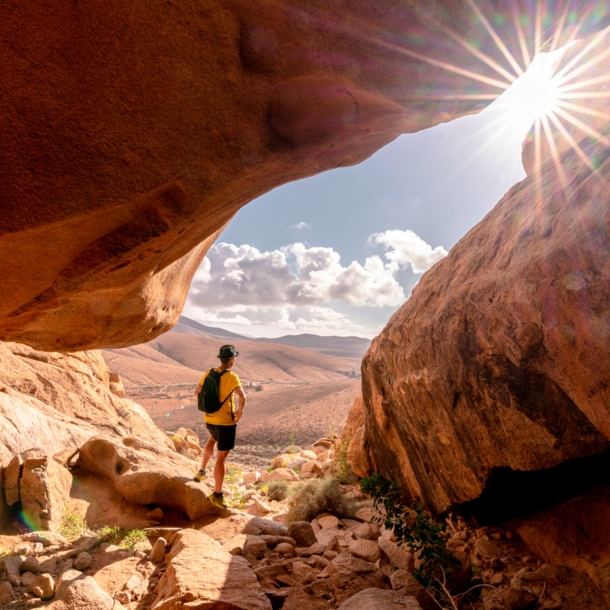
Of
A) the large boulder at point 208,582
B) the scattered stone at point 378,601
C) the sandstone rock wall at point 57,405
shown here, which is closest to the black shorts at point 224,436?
the large boulder at point 208,582

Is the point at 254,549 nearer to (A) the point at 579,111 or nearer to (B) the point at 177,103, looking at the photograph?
(B) the point at 177,103

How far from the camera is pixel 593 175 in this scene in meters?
3.12

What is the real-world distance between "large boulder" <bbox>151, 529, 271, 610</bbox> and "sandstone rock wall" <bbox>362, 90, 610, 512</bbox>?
255cm

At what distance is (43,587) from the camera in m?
2.91

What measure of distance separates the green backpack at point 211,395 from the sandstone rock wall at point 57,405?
8.11 feet

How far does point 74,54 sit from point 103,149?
0.57 m

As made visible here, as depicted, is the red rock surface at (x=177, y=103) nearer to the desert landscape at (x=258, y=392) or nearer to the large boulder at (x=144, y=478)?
the large boulder at (x=144, y=478)

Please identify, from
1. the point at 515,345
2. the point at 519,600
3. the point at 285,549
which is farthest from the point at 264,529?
the point at 515,345

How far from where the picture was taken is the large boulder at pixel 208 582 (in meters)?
2.64

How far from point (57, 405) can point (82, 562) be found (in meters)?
5.58

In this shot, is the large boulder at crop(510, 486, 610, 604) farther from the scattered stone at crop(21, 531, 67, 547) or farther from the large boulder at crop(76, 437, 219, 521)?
the scattered stone at crop(21, 531, 67, 547)

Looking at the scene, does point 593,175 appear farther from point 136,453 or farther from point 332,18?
point 136,453

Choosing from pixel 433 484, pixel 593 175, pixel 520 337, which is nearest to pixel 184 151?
pixel 520 337

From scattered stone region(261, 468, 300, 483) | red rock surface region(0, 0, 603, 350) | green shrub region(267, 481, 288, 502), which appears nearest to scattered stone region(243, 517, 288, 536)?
green shrub region(267, 481, 288, 502)
